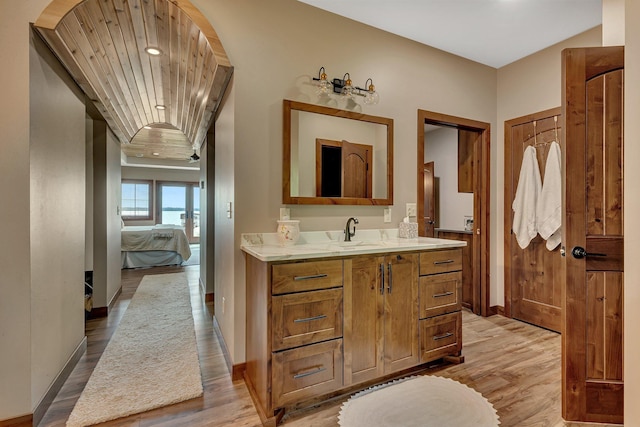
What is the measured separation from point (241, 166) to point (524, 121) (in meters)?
2.94

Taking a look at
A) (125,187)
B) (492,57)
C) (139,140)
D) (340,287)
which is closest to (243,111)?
(340,287)

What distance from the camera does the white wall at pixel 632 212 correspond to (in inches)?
54.6

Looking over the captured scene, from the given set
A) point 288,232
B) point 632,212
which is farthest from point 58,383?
point 632,212

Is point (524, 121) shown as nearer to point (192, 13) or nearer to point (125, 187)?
point (192, 13)

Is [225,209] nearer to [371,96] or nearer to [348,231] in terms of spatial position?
[348,231]

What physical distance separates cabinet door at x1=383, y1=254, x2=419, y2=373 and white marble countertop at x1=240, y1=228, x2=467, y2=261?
114 mm

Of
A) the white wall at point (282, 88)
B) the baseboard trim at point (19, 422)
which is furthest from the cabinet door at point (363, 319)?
the baseboard trim at point (19, 422)

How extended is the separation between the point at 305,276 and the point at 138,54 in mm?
2132

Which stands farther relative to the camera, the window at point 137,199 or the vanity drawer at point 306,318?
the window at point 137,199

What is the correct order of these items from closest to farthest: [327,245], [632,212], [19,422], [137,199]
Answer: [632,212], [19,422], [327,245], [137,199]

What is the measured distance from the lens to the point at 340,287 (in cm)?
181

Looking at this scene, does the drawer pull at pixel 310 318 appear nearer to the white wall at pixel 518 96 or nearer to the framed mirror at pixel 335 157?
the framed mirror at pixel 335 157

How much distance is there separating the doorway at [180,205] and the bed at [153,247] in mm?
3300

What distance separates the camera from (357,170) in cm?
254
